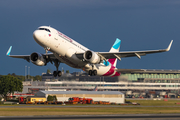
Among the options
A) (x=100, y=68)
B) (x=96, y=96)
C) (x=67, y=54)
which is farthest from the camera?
(x=96, y=96)

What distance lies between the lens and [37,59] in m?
57.1

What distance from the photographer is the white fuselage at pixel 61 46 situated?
4931 cm

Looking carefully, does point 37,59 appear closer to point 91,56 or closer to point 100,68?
point 91,56

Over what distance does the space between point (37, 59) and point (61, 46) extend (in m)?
7.84

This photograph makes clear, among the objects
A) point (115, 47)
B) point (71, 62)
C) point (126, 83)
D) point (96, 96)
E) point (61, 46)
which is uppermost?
point (115, 47)

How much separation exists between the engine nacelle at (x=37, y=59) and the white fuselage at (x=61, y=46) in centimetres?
456

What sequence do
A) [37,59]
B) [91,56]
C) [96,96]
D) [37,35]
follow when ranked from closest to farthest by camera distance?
[37,35]
[91,56]
[37,59]
[96,96]

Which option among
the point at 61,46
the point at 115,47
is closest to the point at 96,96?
the point at 115,47

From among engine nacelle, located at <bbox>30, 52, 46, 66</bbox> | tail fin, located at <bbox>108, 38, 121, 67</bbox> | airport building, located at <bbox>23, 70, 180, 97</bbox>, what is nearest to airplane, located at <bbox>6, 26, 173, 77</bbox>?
engine nacelle, located at <bbox>30, 52, 46, 66</bbox>

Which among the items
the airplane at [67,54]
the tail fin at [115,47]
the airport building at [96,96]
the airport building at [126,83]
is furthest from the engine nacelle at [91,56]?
the airport building at [126,83]

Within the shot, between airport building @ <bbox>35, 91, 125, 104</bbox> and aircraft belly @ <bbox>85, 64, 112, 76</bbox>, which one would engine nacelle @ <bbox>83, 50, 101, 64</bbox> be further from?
airport building @ <bbox>35, 91, 125, 104</bbox>

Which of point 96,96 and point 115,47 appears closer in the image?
point 115,47

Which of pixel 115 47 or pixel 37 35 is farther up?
pixel 115 47

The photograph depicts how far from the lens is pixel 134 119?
46281 mm
